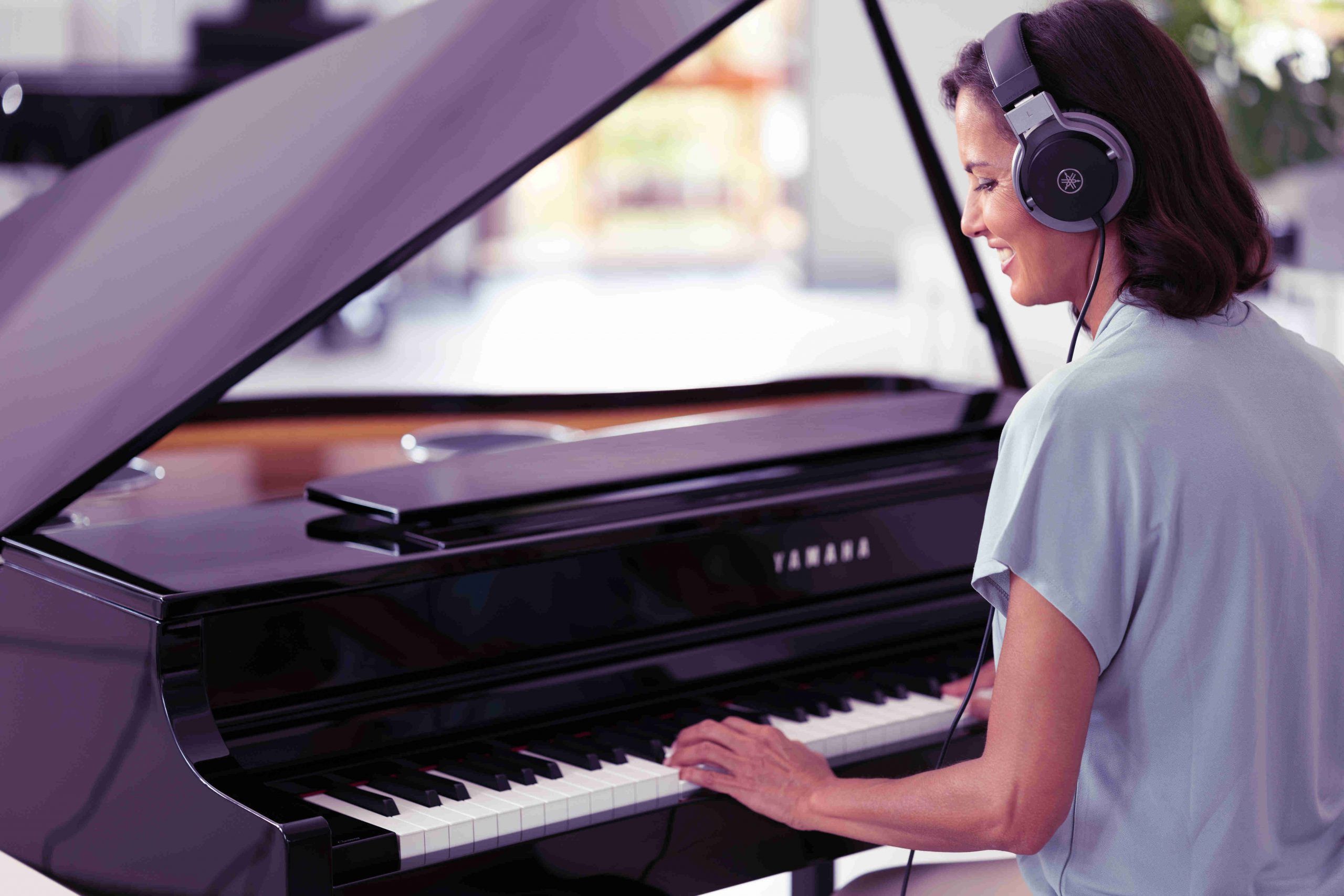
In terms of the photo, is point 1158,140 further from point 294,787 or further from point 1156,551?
point 294,787

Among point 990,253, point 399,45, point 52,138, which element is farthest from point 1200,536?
point 52,138

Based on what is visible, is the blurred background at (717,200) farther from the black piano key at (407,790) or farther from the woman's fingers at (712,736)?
the black piano key at (407,790)

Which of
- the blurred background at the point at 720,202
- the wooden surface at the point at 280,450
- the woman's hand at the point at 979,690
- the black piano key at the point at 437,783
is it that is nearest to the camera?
the black piano key at the point at 437,783

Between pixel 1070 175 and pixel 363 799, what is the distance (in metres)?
0.85

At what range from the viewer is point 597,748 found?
152 centimetres

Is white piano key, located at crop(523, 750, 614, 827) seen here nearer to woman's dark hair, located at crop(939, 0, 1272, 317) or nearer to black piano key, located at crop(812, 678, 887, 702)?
black piano key, located at crop(812, 678, 887, 702)

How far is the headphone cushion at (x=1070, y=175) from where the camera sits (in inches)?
46.1

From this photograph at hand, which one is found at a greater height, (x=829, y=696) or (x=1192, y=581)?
(x=1192, y=581)

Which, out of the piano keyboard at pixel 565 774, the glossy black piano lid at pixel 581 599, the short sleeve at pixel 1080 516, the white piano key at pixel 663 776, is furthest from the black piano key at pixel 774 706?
the short sleeve at pixel 1080 516

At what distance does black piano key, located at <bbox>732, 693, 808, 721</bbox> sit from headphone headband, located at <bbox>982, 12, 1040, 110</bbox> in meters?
0.74

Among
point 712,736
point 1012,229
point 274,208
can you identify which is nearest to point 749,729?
point 712,736

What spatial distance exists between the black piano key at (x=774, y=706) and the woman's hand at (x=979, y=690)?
0.68ft

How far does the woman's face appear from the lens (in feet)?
4.20

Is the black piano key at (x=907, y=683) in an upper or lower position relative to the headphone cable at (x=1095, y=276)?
lower
